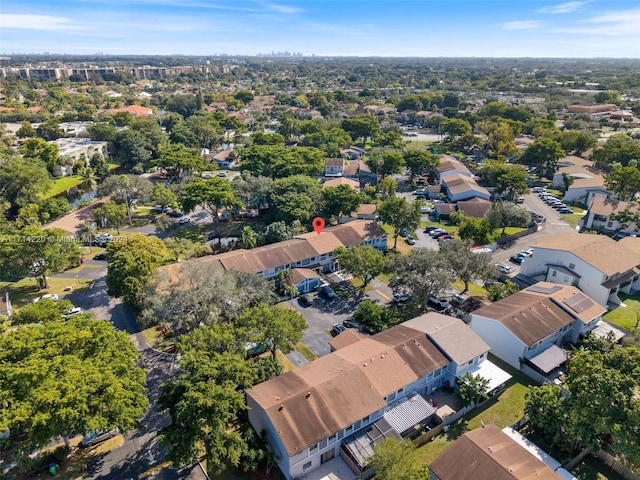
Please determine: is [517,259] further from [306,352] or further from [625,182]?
[306,352]

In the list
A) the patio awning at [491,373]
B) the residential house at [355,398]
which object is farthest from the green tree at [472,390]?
the residential house at [355,398]

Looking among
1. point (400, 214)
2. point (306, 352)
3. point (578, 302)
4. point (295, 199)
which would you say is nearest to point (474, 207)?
point (400, 214)

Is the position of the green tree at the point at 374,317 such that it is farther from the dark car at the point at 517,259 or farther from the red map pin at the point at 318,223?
the dark car at the point at 517,259

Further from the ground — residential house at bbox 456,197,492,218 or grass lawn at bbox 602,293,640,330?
residential house at bbox 456,197,492,218

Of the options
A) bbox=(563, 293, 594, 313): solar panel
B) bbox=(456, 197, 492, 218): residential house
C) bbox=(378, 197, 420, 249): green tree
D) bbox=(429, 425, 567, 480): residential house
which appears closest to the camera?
bbox=(429, 425, 567, 480): residential house

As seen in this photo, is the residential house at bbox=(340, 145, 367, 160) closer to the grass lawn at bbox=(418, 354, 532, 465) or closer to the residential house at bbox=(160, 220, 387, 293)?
the residential house at bbox=(160, 220, 387, 293)

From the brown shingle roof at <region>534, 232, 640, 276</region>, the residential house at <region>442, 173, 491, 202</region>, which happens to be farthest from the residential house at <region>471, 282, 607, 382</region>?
the residential house at <region>442, 173, 491, 202</region>
